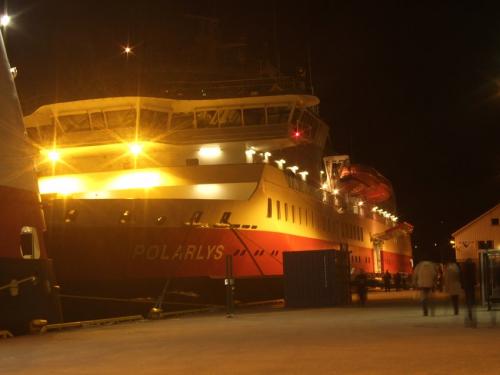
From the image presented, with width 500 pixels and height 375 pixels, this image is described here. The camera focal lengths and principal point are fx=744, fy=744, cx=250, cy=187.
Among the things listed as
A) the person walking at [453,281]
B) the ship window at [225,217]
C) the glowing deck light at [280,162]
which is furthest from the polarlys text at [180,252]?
the person walking at [453,281]

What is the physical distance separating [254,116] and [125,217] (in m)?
8.94

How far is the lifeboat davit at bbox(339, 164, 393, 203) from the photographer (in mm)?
48875

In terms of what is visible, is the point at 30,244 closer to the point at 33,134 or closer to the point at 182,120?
the point at 182,120

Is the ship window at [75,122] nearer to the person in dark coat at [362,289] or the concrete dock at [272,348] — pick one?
the person in dark coat at [362,289]

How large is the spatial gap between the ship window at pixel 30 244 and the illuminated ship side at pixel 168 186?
7.07 meters

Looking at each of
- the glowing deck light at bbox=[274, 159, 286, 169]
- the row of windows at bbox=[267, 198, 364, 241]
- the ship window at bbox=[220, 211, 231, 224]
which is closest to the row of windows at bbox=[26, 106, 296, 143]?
the glowing deck light at bbox=[274, 159, 286, 169]

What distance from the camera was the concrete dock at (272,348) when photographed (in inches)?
349

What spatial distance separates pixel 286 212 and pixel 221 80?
6518mm

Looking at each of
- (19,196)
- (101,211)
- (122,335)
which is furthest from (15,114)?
(101,211)

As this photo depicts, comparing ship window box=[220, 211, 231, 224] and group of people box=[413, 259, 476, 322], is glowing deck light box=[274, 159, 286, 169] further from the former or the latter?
group of people box=[413, 259, 476, 322]

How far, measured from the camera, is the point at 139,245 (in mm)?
24328

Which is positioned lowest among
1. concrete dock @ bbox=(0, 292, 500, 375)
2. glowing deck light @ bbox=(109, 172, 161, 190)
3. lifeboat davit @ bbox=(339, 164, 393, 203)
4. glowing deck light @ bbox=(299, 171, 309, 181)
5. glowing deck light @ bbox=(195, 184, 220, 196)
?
concrete dock @ bbox=(0, 292, 500, 375)

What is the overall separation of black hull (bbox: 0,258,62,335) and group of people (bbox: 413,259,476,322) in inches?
335

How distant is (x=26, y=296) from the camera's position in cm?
1538
